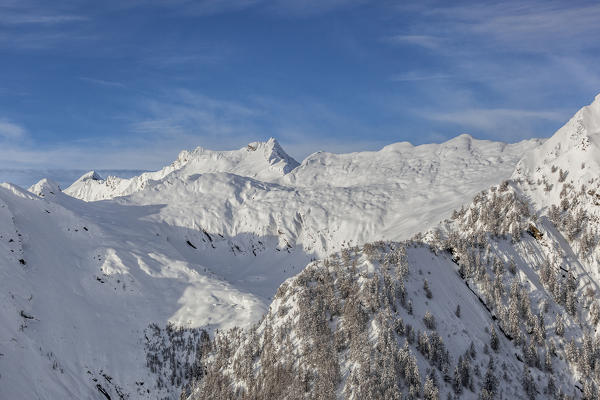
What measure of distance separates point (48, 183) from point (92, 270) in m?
58.1

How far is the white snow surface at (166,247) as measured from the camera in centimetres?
8644

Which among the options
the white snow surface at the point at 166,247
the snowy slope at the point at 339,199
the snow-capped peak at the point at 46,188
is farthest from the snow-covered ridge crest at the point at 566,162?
the snow-capped peak at the point at 46,188

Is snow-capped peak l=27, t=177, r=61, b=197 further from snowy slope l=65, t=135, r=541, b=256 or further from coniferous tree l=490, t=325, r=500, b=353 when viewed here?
coniferous tree l=490, t=325, r=500, b=353

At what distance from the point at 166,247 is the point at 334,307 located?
7599 cm

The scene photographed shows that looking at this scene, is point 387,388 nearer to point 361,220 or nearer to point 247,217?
point 361,220

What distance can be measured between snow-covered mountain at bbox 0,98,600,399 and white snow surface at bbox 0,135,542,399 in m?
0.49

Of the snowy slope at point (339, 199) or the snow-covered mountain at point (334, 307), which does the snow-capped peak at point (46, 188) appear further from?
the snowy slope at point (339, 199)

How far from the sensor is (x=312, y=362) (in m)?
65.8

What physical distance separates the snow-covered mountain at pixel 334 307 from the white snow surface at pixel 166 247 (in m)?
0.49

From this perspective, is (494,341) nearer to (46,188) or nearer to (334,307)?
(334,307)

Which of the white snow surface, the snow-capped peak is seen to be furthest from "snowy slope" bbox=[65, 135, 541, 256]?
the snow-capped peak

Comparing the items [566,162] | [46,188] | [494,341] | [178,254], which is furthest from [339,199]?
[494,341]

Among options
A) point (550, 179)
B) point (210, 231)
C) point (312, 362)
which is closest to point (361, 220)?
point (210, 231)

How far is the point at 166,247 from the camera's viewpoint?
441ft
